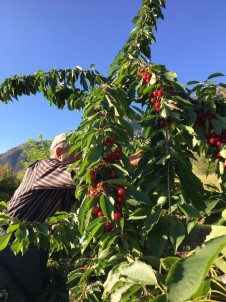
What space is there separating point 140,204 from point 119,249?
0.81 feet

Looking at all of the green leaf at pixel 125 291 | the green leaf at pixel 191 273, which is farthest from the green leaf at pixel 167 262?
the green leaf at pixel 191 273

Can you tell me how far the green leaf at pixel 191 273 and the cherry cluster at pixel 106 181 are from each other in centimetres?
86

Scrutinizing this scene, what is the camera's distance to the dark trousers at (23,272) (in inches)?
107

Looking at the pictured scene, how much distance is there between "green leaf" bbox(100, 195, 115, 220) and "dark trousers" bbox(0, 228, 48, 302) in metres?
1.53

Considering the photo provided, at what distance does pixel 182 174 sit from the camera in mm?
1701

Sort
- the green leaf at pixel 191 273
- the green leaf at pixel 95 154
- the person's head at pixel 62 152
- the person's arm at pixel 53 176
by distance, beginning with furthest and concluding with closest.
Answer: the person's head at pixel 62 152 → the person's arm at pixel 53 176 → the green leaf at pixel 95 154 → the green leaf at pixel 191 273

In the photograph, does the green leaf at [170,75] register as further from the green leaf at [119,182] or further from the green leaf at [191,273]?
the green leaf at [191,273]

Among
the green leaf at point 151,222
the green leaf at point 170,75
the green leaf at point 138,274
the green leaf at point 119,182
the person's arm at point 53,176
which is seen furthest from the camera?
the person's arm at point 53,176

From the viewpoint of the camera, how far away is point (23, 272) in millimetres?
2793

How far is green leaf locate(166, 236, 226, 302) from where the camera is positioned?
24.6 inches

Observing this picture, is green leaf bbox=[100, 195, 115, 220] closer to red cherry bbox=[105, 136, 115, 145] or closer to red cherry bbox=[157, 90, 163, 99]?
red cherry bbox=[105, 136, 115, 145]

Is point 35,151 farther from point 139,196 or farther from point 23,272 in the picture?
point 139,196

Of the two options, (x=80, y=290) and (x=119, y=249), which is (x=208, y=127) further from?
(x=80, y=290)

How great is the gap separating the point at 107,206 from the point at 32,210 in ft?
4.75
